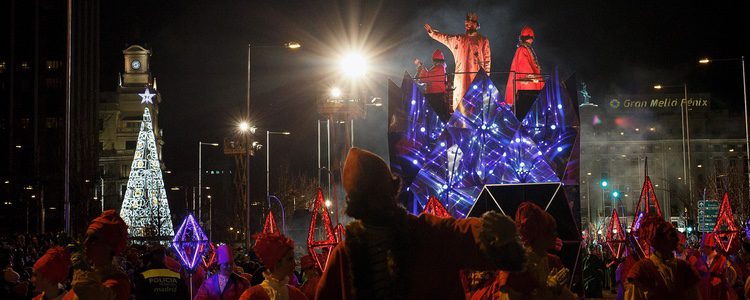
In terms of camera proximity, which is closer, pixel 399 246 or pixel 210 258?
pixel 399 246

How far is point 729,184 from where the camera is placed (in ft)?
170

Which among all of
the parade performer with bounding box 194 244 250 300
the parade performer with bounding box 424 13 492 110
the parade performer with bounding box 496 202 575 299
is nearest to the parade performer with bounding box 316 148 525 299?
the parade performer with bounding box 496 202 575 299

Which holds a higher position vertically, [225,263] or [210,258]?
→ [225,263]

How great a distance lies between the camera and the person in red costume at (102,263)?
654 centimetres

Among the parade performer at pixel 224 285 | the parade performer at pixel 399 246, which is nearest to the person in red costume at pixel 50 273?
the parade performer at pixel 224 285

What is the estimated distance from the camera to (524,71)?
21938mm

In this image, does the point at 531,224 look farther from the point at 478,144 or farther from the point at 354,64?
the point at 354,64

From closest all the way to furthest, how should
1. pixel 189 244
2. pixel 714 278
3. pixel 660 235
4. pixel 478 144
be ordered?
pixel 660 235 → pixel 714 278 → pixel 189 244 → pixel 478 144

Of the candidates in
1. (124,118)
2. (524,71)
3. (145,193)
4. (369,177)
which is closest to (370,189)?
(369,177)

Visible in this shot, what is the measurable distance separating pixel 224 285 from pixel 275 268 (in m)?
1.58

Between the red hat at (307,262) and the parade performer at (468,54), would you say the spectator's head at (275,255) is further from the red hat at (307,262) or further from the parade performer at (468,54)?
the parade performer at (468,54)

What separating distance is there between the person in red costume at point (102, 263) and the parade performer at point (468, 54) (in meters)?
16.0

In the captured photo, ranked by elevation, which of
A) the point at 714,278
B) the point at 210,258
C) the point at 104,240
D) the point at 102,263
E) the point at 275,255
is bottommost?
the point at 210,258

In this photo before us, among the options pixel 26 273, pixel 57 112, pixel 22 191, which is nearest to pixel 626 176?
pixel 57 112
